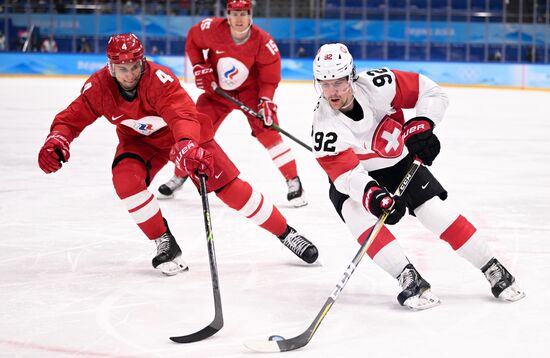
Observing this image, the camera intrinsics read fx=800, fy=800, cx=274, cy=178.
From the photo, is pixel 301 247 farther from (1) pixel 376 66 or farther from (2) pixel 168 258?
(1) pixel 376 66

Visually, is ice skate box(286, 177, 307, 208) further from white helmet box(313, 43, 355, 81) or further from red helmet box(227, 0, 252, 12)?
white helmet box(313, 43, 355, 81)

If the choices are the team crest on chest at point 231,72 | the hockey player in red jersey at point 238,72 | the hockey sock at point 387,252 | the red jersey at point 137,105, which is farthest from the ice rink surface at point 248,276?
Answer: the team crest on chest at point 231,72

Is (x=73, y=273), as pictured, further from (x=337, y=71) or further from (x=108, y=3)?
(x=108, y=3)

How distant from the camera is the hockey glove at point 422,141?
2.72m

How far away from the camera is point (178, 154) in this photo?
2.87m

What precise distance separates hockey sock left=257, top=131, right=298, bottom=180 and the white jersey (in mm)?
1871

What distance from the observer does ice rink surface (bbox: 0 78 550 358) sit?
7.98 feet

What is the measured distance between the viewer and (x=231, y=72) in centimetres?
497

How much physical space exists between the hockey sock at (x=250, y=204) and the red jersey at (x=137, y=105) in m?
0.25

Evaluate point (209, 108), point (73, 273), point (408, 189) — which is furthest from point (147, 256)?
point (209, 108)

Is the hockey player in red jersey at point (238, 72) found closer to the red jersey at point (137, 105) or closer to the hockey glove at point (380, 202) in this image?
the red jersey at point (137, 105)

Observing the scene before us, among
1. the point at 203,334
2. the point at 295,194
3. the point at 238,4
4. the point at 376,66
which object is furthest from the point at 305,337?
the point at 376,66

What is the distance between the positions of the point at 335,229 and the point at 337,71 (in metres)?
1.53

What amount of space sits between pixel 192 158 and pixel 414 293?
2.96 feet
